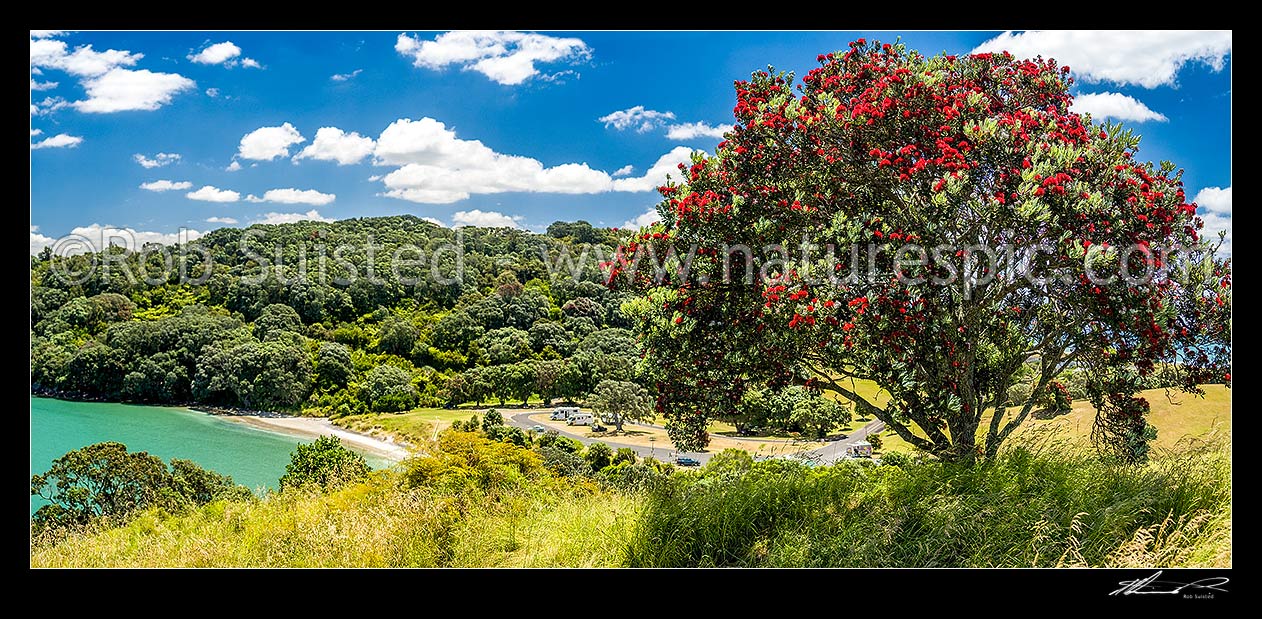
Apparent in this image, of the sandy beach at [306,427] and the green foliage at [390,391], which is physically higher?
the green foliage at [390,391]

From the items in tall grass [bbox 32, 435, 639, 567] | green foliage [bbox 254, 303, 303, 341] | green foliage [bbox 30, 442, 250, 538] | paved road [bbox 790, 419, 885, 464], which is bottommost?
green foliage [bbox 30, 442, 250, 538]

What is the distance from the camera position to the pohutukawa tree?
455cm

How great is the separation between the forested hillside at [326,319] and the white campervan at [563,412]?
22.3 inches

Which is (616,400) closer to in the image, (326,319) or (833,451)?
(833,451)

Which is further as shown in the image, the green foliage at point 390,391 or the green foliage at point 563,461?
the green foliage at point 390,391

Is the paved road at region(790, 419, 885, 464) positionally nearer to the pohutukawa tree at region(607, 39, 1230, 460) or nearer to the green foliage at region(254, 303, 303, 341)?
the pohutukawa tree at region(607, 39, 1230, 460)

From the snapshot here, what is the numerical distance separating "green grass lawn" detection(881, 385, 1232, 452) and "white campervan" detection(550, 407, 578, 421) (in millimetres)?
17623

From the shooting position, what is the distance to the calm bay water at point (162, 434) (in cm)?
2828

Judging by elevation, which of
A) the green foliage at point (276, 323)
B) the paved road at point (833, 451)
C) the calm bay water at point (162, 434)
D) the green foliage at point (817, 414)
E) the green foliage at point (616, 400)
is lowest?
the calm bay water at point (162, 434)

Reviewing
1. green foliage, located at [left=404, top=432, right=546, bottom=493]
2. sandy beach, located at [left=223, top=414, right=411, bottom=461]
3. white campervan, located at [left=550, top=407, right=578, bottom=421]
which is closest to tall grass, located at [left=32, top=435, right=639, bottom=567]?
green foliage, located at [left=404, top=432, right=546, bottom=493]

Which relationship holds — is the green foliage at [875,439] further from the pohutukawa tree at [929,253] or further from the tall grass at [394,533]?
the tall grass at [394,533]
